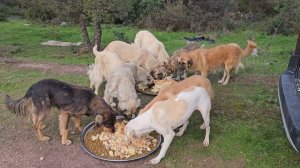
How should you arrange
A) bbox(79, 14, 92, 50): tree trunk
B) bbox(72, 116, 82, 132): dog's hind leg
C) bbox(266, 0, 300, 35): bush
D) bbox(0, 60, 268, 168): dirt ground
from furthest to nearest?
bbox(266, 0, 300, 35): bush
bbox(79, 14, 92, 50): tree trunk
bbox(72, 116, 82, 132): dog's hind leg
bbox(0, 60, 268, 168): dirt ground

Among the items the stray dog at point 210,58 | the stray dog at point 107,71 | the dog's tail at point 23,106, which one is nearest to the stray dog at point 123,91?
the stray dog at point 107,71

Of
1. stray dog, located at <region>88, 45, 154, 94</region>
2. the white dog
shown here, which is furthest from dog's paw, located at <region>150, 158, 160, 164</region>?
the white dog

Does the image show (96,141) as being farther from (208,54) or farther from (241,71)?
(241,71)

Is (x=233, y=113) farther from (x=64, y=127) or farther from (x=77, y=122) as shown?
Result: (x=64, y=127)

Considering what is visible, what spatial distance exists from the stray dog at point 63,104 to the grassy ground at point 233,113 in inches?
35.1

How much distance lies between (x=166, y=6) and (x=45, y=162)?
15612mm

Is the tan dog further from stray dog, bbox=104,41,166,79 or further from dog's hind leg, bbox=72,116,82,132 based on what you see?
stray dog, bbox=104,41,166,79

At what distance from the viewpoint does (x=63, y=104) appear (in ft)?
20.0

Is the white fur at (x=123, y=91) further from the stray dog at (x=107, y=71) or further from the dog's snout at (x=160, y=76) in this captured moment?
the dog's snout at (x=160, y=76)

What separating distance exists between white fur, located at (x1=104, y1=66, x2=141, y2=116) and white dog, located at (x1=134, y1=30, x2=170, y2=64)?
2099 millimetres

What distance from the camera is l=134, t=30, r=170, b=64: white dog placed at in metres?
9.97

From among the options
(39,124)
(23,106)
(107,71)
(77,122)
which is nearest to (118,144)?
(77,122)

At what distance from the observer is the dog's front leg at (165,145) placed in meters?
5.61

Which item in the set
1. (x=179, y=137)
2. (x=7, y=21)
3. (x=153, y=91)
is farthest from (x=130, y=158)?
(x=7, y=21)
